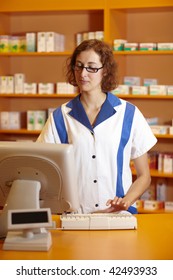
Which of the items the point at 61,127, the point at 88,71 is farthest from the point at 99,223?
the point at 88,71

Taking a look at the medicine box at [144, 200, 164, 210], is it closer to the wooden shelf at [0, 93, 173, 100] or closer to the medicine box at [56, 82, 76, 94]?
the wooden shelf at [0, 93, 173, 100]

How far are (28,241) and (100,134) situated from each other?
94cm

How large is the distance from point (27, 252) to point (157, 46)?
12.2 feet

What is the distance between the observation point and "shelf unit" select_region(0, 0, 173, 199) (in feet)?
19.4

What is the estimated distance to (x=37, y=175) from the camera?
2.61 metres

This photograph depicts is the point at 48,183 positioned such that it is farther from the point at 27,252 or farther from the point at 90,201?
the point at 90,201

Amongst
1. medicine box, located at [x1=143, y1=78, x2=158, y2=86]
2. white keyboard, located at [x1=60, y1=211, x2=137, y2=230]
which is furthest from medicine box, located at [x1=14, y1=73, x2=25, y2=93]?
white keyboard, located at [x1=60, y1=211, x2=137, y2=230]

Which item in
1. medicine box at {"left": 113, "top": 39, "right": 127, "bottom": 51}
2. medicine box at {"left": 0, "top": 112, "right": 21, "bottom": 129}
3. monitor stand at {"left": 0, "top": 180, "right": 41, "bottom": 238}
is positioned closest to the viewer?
monitor stand at {"left": 0, "top": 180, "right": 41, "bottom": 238}

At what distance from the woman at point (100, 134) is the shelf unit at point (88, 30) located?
8.13 ft

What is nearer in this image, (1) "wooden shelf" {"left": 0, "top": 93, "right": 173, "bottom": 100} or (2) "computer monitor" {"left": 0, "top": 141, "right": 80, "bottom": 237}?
(2) "computer monitor" {"left": 0, "top": 141, "right": 80, "bottom": 237}

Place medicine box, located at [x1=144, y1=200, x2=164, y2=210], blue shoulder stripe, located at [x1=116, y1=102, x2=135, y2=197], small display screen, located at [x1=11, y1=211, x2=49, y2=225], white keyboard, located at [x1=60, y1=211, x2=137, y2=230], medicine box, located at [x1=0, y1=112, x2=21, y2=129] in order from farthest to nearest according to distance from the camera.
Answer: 1. medicine box, located at [x1=0, y1=112, x2=21, y2=129]
2. medicine box, located at [x1=144, y1=200, x2=164, y2=210]
3. blue shoulder stripe, located at [x1=116, y1=102, x2=135, y2=197]
4. white keyboard, located at [x1=60, y1=211, x2=137, y2=230]
5. small display screen, located at [x1=11, y1=211, x2=49, y2=225]

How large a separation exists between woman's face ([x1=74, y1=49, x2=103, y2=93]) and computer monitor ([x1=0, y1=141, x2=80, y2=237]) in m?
0.74

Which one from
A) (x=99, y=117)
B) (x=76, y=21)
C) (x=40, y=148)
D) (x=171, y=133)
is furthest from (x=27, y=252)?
(x=76, y=21)

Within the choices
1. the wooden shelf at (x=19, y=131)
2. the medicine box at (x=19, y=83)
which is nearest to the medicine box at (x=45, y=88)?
the medicine box at (x=19, y=83)
